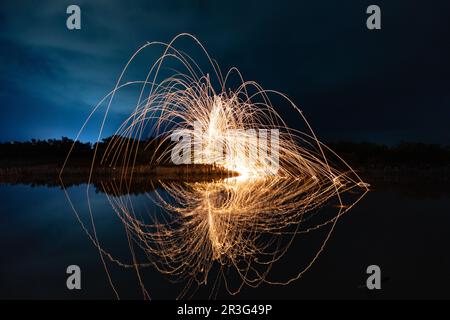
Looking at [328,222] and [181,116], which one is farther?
[181,116]

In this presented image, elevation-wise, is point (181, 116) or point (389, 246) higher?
point (181, 116)

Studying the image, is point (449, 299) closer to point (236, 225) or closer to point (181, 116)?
point (236, 225)

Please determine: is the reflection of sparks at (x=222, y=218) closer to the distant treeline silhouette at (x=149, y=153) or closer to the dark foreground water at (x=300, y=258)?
the dark foreground water at (x=300, y=258)

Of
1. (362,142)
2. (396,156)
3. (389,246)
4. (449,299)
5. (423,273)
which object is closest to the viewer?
(449,299)

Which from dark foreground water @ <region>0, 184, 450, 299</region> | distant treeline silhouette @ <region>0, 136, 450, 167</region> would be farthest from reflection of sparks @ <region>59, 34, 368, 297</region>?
distant treeline silhouette @ <region>0, 136, 450, 167</region>

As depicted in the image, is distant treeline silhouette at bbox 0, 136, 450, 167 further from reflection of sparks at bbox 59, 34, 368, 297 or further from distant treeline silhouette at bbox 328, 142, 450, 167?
reflection of sparks at bbox 59, 34, 368, 297
